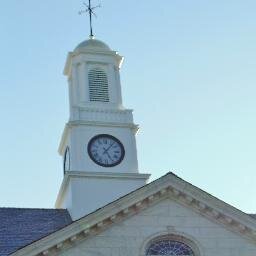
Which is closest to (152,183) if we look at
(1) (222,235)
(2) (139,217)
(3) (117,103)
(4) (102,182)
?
(2) (139,217)

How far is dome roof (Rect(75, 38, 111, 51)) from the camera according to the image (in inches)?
1416

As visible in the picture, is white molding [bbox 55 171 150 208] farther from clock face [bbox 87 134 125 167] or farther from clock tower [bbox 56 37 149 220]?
clock face [bbox 87 134 125 167]

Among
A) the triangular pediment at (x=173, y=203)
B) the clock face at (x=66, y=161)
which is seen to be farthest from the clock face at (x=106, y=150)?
the triangular pediment at (x=173, y=203)

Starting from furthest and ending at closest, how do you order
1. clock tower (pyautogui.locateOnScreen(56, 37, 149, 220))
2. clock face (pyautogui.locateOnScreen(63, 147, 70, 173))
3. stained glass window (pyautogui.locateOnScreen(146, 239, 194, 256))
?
clock face (pyautogui.locateOnScreen(63, 147, 70, 173)), clock tower (pyautogui.locateOnScreen(56, 37, 149, 220)), stained glass window (pyautogui.locateOnScreen(146, 239, 194, 256))

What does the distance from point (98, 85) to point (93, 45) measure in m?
2.22

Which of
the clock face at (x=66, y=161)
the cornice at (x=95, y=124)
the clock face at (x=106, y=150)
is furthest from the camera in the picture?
the clock face at (x=66, y=161)

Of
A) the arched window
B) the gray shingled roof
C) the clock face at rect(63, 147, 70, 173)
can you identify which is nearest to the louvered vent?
the clock face at rect(63, 147, 70, 173)

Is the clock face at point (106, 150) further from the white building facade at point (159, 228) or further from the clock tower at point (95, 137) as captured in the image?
the white building facade at point (159, 228)

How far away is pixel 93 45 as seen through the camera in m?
36.2

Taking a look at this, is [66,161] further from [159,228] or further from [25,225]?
[159,228]

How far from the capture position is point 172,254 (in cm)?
2298

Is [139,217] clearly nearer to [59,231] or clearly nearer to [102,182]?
[59,231]

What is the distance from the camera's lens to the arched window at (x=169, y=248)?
2300 centimetres

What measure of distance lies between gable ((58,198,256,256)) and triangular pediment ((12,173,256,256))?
0.10 m
